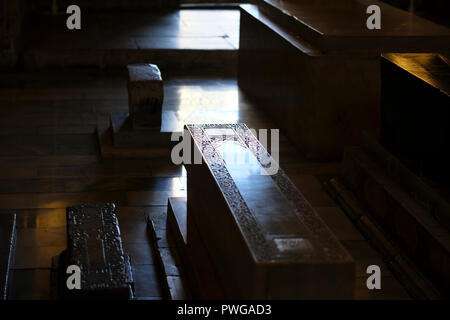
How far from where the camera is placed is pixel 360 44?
6.61 m

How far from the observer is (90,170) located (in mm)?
6445

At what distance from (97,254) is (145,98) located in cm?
267

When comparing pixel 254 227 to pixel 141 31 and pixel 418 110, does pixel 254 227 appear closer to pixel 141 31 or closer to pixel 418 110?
pixel 418 110

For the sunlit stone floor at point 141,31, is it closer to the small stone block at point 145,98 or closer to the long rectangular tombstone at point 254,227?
the small stone block at point 145,98

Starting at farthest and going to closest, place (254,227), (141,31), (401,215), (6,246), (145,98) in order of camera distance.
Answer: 1. (141,31)
2. (145,98)
3. (401,215)
4. (6,246)
5. (254,227)

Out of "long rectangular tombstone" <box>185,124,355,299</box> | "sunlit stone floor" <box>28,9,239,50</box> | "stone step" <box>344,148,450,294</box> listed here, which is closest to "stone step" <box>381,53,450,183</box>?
"stone step" <box>344,148,450,294</box>

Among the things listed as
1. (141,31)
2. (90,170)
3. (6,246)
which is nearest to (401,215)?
(6,246)

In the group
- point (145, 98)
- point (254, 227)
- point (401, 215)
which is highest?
point (254, 227)

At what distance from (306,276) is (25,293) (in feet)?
6.40

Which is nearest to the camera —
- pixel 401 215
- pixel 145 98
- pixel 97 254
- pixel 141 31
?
pixel 97 254
